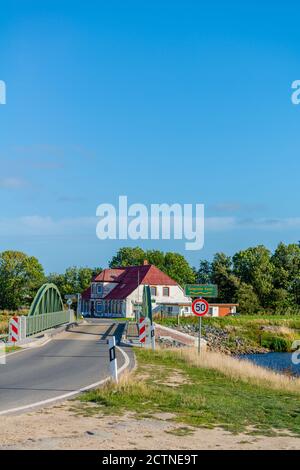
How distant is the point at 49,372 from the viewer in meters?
17.6

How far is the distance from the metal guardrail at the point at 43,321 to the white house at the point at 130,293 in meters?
34.1

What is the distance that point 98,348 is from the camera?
27.2 m

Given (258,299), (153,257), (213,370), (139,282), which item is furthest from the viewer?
(153,257)

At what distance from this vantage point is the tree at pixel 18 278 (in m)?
93.8

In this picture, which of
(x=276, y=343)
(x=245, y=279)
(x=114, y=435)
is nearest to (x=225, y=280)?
(x=245, y=279)

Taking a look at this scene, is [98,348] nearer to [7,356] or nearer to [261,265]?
[7,356]

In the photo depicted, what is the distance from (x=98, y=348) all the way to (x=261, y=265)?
7058 cm

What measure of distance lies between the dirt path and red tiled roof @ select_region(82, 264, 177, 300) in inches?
2781

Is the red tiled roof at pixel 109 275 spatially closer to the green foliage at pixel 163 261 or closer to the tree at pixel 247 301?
the tree at pixel 247 301

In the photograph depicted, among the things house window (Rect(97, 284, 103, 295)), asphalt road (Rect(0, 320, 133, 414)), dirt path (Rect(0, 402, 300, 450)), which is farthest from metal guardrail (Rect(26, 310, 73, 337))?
house window (Rect(97, 284, 103, 295))

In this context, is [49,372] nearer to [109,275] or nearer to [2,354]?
[2,354]

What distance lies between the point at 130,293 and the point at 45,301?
4130cm
